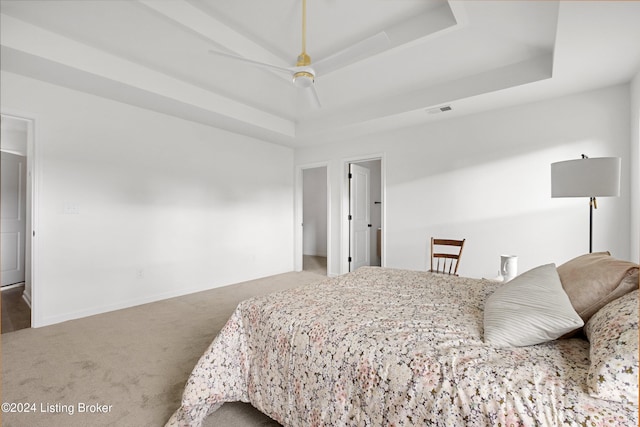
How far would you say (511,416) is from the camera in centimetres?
84

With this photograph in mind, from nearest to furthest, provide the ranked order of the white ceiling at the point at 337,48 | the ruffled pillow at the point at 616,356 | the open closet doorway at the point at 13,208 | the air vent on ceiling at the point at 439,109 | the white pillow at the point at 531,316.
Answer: the ruffled pillow at the point at 616,356 → the white pillow at the point at 531,316 → the white ceiling at the point at 337,48 → the air vent on ceiling at the point at 439,109 → the open closet doorway at the point at 13,208

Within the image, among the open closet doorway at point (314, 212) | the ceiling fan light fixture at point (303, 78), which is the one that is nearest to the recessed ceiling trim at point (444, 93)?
the ceiling fan light fixture at point (303, 78)

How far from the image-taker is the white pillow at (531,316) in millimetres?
1076

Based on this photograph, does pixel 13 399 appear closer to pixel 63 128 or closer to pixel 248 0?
pixel 63 128

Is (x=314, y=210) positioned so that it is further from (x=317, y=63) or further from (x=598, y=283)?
(x=598, y=283)

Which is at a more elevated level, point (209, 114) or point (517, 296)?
point (209, 114)

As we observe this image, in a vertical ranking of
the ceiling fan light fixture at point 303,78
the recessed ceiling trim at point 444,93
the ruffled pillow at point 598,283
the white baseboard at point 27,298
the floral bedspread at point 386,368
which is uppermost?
the recessed ceiling trim at point 444,93

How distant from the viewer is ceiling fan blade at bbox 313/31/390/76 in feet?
6.12

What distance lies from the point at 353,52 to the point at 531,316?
190 cm

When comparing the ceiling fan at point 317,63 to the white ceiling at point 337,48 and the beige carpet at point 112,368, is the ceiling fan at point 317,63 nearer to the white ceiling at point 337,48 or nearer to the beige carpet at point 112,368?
the white ceiling at point 337,48

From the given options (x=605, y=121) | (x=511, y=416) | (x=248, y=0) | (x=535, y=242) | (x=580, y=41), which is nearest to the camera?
(x=511, y=416)

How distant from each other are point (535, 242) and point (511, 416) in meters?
3.15

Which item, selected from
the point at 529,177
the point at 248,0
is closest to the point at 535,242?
the point at 529,177

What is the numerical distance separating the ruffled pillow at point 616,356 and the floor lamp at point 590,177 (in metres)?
1.40
